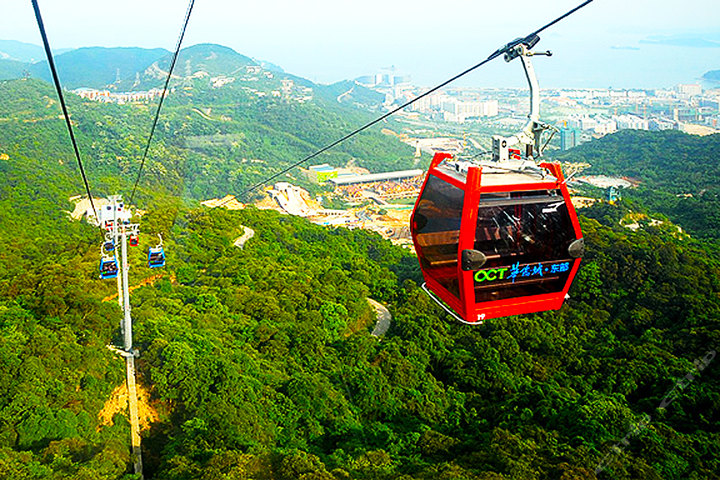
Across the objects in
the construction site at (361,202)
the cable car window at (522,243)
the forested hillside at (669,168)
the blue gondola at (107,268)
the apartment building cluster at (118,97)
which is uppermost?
the apartment building cluster at (118,97)

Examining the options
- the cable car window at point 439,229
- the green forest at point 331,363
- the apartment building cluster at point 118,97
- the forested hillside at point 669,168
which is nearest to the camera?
the cable car window at point 439,229

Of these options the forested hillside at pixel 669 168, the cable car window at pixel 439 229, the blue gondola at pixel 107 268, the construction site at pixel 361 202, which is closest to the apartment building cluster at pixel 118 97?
the construction site at pixel 361 202

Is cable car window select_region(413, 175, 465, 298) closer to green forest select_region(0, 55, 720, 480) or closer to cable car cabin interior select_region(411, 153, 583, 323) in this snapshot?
cable car cabin interior select_region(411, 153, 583, 323)

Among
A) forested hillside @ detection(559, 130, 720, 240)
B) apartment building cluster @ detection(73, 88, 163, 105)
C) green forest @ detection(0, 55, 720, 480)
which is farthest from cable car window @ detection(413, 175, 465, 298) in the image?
apartment building cluster @ detection(73, 88, 163, 105)

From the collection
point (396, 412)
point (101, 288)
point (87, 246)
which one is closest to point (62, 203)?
point (87, 246)

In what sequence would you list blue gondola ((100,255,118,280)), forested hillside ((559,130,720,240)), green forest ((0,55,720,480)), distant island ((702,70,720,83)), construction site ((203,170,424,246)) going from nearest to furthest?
green forest ((0,55,720,480)) < blue gondola ((100,255,118,280)) < forested hillside ((559,130,720,240)) < construction site ((203,170,424,246)) < distant island ((702,70,720,83))

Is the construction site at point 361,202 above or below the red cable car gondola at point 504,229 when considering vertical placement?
below

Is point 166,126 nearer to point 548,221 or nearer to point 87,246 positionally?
point 87,246

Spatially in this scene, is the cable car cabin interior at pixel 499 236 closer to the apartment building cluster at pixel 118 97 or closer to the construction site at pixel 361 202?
the construction site at pixel 361 202
